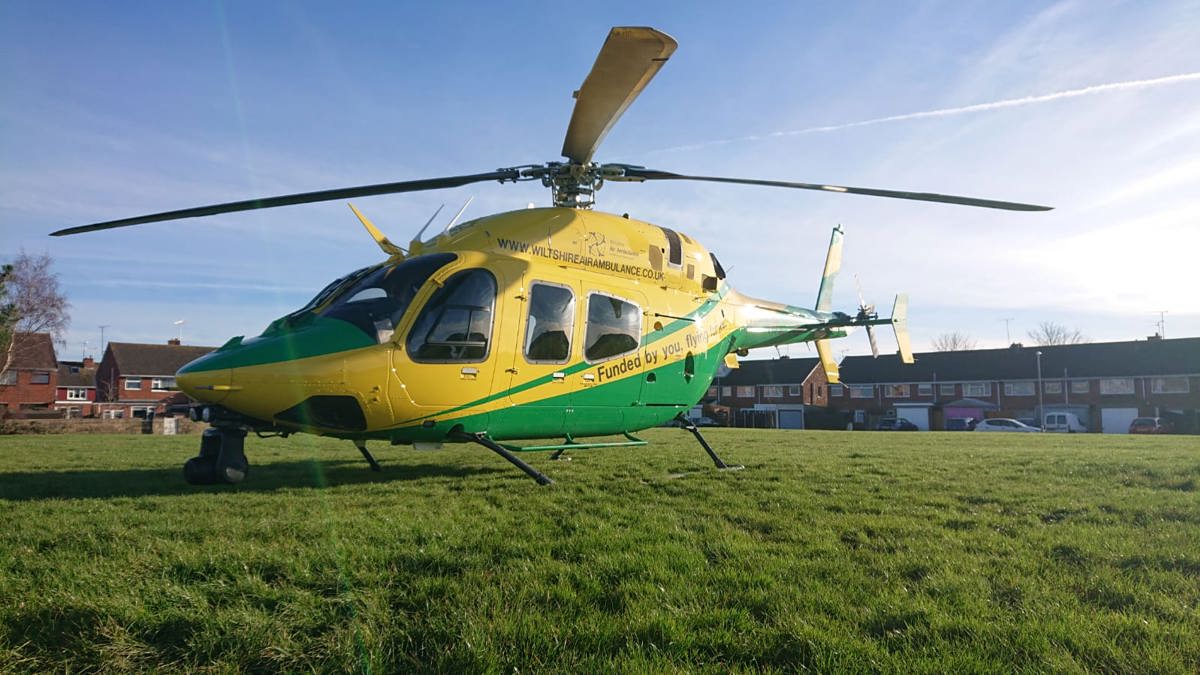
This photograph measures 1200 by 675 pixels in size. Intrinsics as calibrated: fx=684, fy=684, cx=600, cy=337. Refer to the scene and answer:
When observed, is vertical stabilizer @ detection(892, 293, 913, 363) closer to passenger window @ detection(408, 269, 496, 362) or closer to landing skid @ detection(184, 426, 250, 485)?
passenger window @ detection(408, 269, 496, 362)

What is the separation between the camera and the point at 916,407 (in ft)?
209

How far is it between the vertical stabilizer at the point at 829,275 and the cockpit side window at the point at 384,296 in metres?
9.69

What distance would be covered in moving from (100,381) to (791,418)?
68661mm

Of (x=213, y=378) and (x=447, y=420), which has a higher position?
(x=213, y=378)

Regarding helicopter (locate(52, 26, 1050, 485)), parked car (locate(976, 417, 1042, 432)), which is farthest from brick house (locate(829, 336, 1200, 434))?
helicopter (locate(52, 26, 1050, 485))

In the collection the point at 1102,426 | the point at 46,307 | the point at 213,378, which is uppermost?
the point at 46,307

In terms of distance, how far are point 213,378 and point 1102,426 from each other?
66.4 meters

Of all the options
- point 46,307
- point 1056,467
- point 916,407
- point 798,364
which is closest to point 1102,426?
point 916,407

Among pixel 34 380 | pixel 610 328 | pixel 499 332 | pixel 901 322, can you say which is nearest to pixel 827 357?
pixel 901 322

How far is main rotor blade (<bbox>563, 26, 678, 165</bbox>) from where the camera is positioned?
5793 millimetres

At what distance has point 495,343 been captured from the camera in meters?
8.20

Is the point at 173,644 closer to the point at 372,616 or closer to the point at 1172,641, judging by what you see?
the point at 372,616

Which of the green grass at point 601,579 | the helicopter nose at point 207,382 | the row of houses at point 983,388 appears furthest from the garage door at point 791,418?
the helicopter nose at point 207,382

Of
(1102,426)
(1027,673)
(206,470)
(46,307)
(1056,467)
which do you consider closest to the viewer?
(1027,673)
